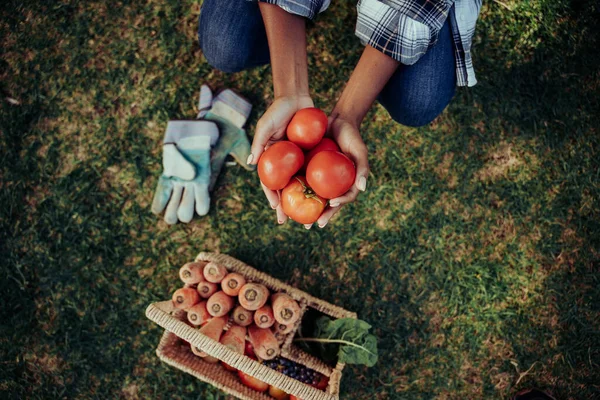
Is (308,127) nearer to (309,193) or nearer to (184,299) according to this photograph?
(309,193)

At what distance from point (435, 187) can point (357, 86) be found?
4.75ft

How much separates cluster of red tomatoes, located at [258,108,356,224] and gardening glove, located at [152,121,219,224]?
4.12ft

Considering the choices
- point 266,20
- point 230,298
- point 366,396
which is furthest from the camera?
point 366,396

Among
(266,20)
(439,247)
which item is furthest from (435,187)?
(266,20)

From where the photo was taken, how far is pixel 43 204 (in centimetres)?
345

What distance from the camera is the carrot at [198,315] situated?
2641mm

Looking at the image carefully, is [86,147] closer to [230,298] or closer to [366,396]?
[230,298]

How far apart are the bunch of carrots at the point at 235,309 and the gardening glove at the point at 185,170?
0.67 meters

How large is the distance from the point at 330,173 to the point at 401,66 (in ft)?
2.93

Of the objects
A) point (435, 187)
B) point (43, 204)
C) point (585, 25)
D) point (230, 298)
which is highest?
point (585, 25)

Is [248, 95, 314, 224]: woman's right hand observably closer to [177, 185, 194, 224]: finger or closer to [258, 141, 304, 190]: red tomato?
[258, 141, 304, 190]: red tomato

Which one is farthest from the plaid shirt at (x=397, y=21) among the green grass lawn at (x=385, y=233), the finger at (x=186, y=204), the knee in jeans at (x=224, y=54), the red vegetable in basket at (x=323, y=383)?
the red vegetable in basket at (x=323, y=383)

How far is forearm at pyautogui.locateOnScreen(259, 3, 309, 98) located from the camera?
220 centimetres

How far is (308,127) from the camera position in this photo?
7.09 ft
